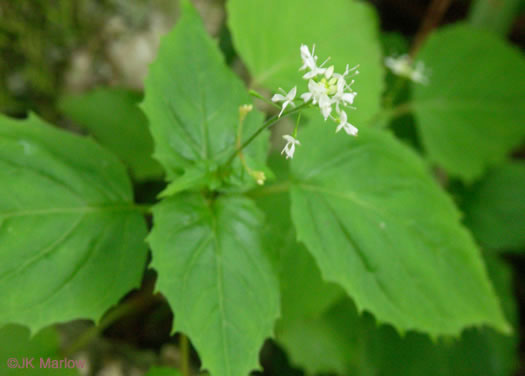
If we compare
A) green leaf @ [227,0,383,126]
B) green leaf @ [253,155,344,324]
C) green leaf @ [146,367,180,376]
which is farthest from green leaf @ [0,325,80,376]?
green leaf @ [227,0,383,126]

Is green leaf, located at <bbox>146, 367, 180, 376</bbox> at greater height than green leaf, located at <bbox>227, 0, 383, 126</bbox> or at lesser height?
lesser

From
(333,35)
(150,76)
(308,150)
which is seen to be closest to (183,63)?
(150,76)

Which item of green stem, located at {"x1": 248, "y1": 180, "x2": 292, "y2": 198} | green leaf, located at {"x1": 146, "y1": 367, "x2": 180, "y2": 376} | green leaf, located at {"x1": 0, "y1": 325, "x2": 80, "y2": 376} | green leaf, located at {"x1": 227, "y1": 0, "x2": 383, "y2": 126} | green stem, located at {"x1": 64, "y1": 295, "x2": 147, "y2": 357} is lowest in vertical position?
green leaf, located at {"x1": 146, "y1": 367, "x2": 180, "y2": 376}

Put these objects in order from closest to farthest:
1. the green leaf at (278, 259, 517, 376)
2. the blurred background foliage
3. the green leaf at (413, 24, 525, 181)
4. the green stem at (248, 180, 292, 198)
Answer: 1. the green stem at (248, 180, 292, 198)
2. the blurred background foliage
3. the green leaf at (278, 259, 517, 376)
4. the green leaf at (413, 24, 525, 181)

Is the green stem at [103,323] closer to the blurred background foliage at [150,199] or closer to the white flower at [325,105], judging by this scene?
the blurred background foliage at [150,199]

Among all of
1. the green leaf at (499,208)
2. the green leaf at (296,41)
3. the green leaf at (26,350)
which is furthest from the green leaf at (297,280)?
the green leaf at (499,208)

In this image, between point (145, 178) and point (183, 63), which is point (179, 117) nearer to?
point (183, 63)

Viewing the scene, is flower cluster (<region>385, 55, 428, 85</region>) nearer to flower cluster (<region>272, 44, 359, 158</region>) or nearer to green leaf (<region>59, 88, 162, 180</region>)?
green leaf (<region>59, 88, 162, 180</region>)
